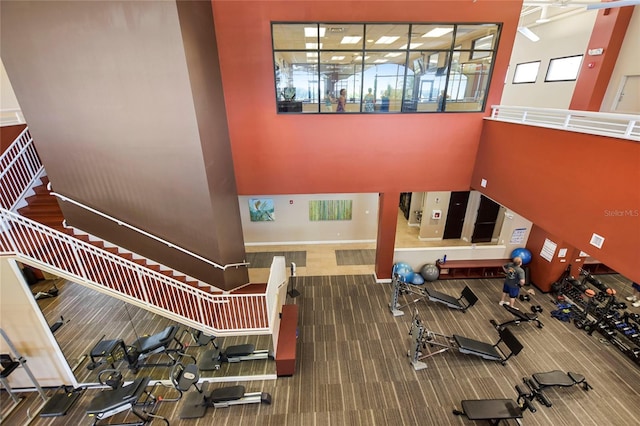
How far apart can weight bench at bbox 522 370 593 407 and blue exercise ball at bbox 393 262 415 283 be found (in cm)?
→ 350

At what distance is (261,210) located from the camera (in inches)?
418

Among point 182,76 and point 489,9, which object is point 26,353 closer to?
point 182,76

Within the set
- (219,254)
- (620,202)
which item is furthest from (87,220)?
(620,202)

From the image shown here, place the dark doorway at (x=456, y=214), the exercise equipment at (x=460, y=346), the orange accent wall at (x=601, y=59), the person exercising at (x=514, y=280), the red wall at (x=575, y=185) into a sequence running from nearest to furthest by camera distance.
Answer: the red wall at (x=575, y=185)
the exercise equipment at (x=460, y=346)
the orange accent wall at (x=601, y=59)
the person exercising at (x=514, y=280)
the dark doorway at (x=456, y=214)

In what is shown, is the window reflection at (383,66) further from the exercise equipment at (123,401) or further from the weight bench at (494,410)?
the exercise equipment at (123,401)

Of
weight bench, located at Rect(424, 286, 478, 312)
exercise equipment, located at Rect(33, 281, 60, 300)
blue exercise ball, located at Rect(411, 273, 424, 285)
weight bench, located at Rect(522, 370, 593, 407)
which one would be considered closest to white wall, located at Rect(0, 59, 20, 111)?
exercise equipment, located at Rect(33, 281, 60, 300)

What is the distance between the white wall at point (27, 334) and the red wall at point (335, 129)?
443 cm

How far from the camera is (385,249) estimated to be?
823 centimetres

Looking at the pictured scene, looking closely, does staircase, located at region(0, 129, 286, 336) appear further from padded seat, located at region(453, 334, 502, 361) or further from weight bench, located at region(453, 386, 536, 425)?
padded seat, located at region(453, 334, 502, 361)

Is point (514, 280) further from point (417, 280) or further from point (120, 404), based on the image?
point (120, 404)

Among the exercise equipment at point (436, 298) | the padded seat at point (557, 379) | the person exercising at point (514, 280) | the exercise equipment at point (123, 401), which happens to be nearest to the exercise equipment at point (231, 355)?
the exercise equipment at point (123, 401)

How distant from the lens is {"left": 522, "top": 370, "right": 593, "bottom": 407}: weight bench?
A: 491cm

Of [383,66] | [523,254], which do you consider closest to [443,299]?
[523,254]

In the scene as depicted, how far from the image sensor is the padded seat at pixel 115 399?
4293 mm
